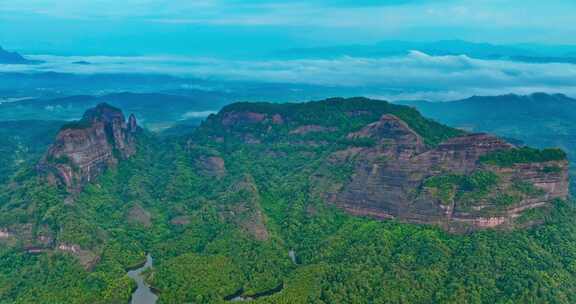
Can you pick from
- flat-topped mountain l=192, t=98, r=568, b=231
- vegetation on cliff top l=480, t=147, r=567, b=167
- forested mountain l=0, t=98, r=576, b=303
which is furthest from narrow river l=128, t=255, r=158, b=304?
vegetation on cliff top l=480, t=147, r=567, b=167

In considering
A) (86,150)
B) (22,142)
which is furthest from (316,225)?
(22,142)

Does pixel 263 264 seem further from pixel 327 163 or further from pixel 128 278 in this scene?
pixel 327 163

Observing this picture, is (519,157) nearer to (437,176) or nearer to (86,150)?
(437,176)

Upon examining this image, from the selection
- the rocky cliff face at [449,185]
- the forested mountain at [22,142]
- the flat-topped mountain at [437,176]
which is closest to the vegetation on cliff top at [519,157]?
the flat-topped mountain at [437,176]

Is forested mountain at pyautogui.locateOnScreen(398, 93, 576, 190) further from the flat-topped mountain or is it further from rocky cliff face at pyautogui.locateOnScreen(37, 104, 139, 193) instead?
rocky cliff face at pyautogui.locateOnScreen(37, 104, 139, 193)

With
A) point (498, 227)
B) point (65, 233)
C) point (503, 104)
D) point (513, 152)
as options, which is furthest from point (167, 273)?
point (503, 104)

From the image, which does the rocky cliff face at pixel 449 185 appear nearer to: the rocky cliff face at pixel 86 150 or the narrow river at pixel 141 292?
the narrow river at pixel 141 292
